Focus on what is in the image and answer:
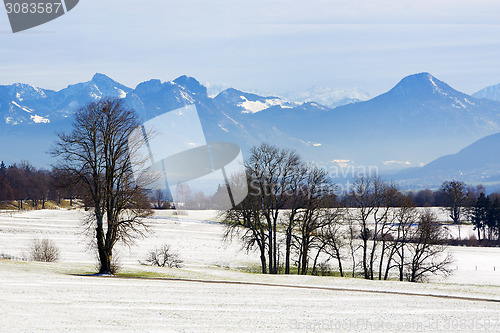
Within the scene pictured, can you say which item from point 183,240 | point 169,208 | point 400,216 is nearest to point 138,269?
point 400,216

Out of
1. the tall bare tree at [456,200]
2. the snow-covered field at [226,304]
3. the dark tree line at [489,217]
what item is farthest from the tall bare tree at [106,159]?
the tall bare tree at [456,200]

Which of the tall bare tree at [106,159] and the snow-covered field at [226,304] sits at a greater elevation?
the tall bare tree at [106,159]

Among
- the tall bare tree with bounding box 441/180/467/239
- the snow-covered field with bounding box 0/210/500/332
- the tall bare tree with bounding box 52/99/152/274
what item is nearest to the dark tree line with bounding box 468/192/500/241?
the tall bare tree with bounding box 441/180/467/239

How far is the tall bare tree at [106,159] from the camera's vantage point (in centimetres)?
3500

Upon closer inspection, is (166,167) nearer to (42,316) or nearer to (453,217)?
(42,316)

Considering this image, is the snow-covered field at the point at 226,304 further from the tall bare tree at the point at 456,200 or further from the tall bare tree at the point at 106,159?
the tall bare tree at the point at 456,200

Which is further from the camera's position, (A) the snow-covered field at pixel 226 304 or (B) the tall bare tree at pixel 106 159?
(B) the tall bare tree at pixel 106 159

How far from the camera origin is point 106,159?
1389 inches

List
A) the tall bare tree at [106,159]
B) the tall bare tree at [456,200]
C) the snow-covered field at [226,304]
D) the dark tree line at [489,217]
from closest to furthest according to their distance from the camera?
the snow-covered field at [226,304]
the tall bare tree at [106,159]
the dark tree line at [489,217]
the tall bare tree at [456,200]

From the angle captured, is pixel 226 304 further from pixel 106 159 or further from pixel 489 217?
pixel 489 217

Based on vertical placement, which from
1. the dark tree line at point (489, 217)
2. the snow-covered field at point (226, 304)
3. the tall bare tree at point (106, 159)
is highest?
the tall bare tree at point (106, 159)

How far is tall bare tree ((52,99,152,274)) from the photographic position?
3500cm

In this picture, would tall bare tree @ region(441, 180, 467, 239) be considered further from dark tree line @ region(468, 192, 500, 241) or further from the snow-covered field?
the snow-covered field

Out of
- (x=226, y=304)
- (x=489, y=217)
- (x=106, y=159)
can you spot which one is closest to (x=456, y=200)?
(x=489, y=217)
